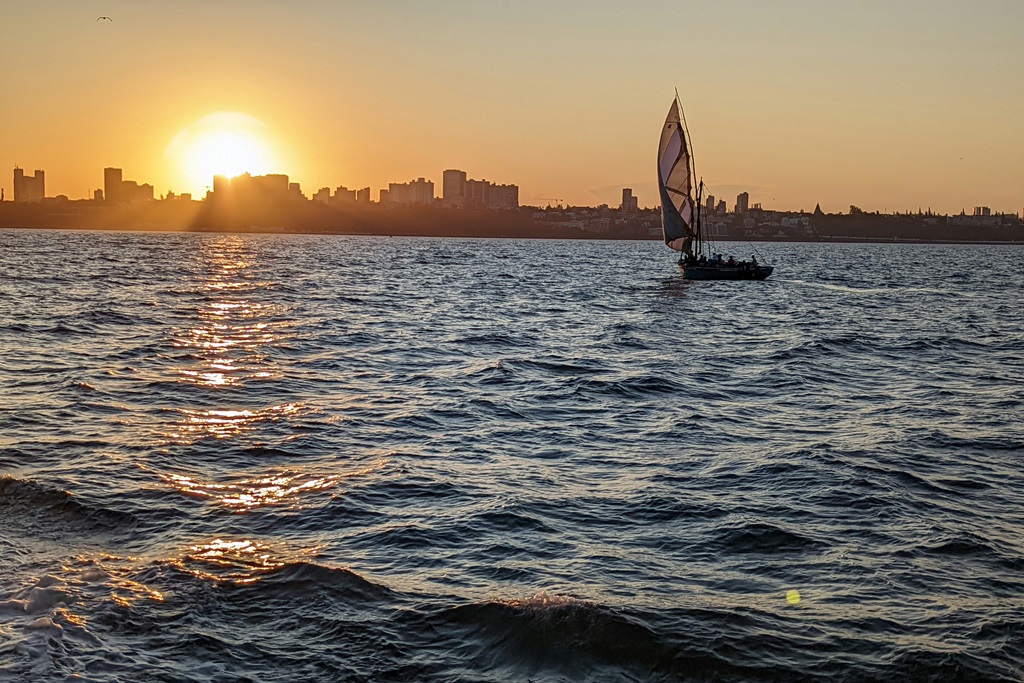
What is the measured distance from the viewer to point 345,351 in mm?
32156

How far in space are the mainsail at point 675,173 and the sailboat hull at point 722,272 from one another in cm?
259

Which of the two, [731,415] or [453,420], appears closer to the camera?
[453,420]

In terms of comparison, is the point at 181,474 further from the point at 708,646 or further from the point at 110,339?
the point at 110,339

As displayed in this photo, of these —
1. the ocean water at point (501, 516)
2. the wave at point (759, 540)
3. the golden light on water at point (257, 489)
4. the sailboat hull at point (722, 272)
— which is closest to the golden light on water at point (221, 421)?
the ocean water at point (501, 516)

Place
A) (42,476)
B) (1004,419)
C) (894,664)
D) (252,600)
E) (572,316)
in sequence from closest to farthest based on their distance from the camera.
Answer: (894,664) → (252,600) → (42,476) → (1004,419) → (572,316)

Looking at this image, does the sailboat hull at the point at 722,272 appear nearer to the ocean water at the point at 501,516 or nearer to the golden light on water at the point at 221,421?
the ocean water at the point at 501,516

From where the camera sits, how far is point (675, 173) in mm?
81688

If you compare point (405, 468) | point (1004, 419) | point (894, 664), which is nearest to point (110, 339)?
point (405, 468)

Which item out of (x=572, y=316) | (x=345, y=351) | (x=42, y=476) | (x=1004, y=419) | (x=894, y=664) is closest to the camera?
(x=894, y=664)

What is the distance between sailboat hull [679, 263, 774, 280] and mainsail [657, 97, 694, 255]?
259cm

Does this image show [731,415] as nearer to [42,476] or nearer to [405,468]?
[405,468]

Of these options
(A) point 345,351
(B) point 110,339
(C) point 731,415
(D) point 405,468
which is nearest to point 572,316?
(A) point 345,351

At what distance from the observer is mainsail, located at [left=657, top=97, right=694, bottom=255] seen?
81.0m

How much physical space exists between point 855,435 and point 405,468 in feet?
31.1
